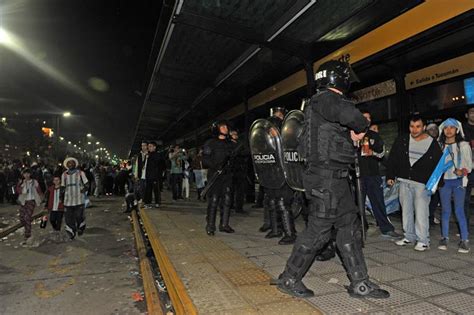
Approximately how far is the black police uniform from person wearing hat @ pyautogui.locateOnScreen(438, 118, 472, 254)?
127 inches

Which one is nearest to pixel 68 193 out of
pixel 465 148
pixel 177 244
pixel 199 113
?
pixel 177 244

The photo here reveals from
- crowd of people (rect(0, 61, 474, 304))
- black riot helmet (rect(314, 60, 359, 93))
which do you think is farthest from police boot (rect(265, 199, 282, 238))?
black riot helmet (rect(314, 60, 359, 93))

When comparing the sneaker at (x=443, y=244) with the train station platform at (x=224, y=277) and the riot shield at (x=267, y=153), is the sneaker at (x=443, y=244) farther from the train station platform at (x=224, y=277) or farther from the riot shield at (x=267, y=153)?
the riot shield at (x=267, y=153)

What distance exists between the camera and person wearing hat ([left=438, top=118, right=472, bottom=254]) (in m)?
4.46

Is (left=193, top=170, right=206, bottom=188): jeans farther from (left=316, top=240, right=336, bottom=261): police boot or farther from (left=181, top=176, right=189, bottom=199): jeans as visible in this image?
(left=316, top=240, right=336, bottom=261): police boot

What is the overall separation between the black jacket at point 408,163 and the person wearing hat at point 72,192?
601 cm

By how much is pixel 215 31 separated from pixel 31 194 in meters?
5.27

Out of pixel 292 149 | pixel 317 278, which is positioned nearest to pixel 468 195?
pixel 292 149

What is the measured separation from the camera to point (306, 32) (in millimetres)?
7516

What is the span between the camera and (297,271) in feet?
10.3

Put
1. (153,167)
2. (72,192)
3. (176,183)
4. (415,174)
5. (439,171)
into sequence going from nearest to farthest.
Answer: (439,171) → (415,174) → (72,192) → (153,167) → (176,183)

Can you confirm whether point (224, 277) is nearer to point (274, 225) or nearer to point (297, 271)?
point (297, 271)

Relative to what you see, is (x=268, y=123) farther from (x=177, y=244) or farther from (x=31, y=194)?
(x=31, y=194)

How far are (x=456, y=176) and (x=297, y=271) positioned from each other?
9.28 feet
